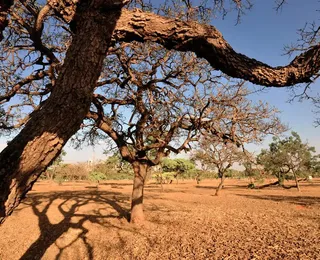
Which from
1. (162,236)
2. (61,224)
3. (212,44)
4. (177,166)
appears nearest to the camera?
(212,44)

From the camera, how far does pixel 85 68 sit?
6.71ft

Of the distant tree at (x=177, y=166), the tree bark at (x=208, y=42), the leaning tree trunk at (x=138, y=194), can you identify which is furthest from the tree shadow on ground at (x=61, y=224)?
the distant tree at (x=177, y=166)

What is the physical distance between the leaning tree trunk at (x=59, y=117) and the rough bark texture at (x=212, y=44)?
0.48 m

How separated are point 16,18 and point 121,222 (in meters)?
8.97

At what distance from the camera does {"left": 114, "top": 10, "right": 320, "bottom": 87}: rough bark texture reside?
8.63 ft

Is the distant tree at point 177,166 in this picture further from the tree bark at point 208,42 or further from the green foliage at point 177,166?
the tree bark at point 208,42

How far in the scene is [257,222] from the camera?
10703mm

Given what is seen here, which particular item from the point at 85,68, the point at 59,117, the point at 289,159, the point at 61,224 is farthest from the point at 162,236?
the point at 289,159

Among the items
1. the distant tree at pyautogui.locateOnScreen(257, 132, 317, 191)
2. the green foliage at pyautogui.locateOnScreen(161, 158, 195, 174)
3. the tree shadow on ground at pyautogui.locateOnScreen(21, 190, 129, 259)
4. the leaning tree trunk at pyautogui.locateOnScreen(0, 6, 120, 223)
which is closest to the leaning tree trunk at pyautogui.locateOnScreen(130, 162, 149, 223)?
the tree shadow on ground at pyautogui.locateOnScreen(21, 190, 129, 259)

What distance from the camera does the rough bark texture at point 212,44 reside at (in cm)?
263

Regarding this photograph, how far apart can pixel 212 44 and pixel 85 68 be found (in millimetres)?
1462

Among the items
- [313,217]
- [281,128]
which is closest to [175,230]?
[281,128]

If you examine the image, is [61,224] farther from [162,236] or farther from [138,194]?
[162,236]

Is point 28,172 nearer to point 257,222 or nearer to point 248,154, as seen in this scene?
point 248,154
